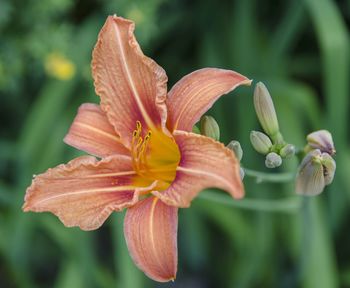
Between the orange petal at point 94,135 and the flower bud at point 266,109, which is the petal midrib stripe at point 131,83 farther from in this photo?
the flower bud at point 266,109

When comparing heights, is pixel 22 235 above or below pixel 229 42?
below

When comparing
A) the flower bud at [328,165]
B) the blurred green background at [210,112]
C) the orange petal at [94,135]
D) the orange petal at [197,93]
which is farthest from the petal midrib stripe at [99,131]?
the blurred green background at [210,112]

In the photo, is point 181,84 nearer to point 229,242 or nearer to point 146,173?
point 146,173

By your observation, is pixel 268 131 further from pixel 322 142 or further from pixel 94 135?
pixel 94 135

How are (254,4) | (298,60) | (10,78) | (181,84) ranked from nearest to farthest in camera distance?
1. (181,84)
2. (10,78)
3. (254,4)
4. (298,60)

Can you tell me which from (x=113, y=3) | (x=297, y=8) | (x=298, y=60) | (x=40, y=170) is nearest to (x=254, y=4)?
(x=297, y=8)

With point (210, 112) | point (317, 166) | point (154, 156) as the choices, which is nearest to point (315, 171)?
point (317, 166)
